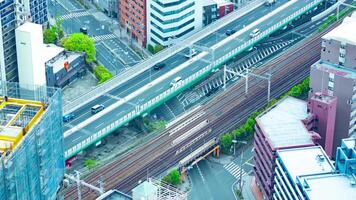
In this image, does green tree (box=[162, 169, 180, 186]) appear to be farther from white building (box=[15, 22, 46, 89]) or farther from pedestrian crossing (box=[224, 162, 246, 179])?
white building (box=[15, 22, 46, 89])

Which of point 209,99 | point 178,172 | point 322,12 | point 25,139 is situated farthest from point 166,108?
point 25,139

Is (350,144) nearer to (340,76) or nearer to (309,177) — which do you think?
(309,177)

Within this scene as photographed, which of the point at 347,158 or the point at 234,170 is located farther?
the point at 234,170

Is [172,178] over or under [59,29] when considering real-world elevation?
under

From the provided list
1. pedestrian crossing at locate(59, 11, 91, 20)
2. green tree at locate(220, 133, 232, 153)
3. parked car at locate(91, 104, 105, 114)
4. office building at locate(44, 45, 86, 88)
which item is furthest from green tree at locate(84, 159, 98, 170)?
pedestrian crossing at locate(59, 11, 91, 20)

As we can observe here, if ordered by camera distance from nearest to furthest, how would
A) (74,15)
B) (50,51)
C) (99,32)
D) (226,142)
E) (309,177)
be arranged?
1. (309,177)
2. (226,142)
3. (50,51)
4. (99,32)
5. (74,15)

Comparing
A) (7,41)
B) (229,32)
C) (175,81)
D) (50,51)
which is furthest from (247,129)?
(7,41)

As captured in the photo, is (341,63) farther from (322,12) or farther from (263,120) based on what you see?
(322,12)
